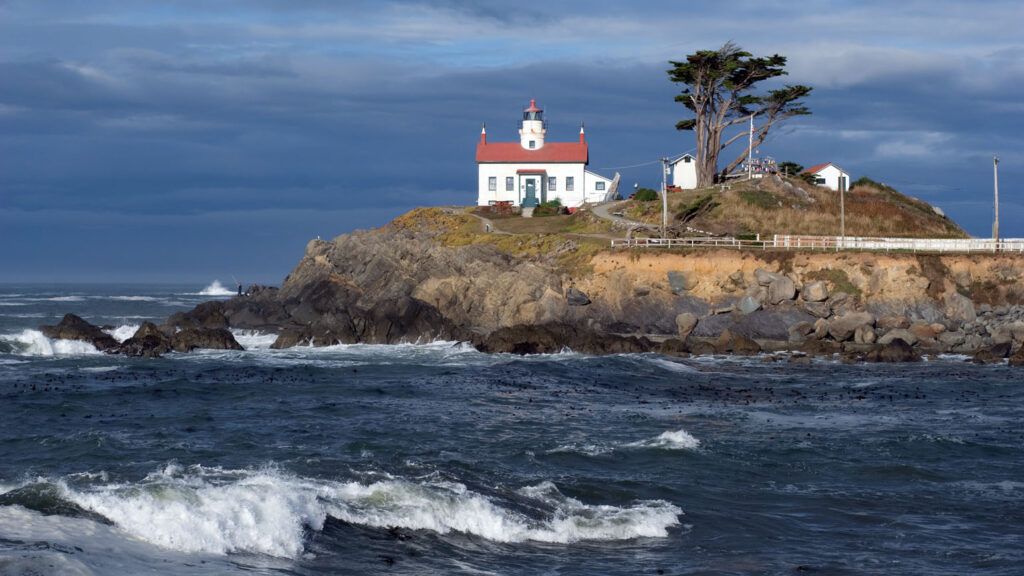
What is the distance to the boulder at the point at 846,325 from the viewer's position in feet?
146

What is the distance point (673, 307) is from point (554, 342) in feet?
23.0

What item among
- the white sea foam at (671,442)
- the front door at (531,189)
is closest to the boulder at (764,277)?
the white sea foam at (671,442)

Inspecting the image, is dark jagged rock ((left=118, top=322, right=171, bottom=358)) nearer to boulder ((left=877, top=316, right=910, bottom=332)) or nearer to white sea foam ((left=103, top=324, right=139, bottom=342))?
white sea foam ((left=103, top=324, right=139, bottom=342))

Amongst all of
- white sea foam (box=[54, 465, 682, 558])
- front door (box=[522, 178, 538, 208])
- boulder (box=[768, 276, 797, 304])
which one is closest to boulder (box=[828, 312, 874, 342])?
boulder (box=[768, 276, 797, 304])

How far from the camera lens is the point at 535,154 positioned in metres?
74.9

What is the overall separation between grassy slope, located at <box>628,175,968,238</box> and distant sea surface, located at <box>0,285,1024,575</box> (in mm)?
24855

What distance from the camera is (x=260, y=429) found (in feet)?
80.7

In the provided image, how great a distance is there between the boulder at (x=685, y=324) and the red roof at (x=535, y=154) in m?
28.7

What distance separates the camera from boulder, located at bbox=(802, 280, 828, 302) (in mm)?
47031

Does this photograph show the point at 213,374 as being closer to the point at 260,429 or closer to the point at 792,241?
the point at 260,429

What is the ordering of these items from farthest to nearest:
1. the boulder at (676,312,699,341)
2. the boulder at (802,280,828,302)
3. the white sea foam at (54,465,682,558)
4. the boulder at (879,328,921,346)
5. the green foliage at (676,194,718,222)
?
the green foliage at (676,194,718,222) < the boulder at (802,280,828,302) < the boulder at (676,312,699,341) < the boulder at (879,328,921,346) < the white sea foam at (54,465,682,558)

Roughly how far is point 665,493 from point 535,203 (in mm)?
53130

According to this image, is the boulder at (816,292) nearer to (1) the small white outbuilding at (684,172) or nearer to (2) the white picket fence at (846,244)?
(2) the white picket fence at (846,244)

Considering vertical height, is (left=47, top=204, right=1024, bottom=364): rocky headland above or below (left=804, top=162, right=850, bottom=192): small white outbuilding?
below
